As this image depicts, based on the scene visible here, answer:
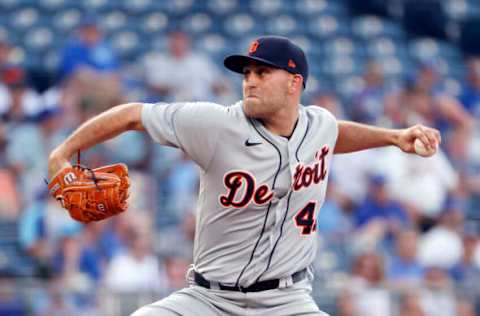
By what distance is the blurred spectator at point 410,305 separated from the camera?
7.51 metres

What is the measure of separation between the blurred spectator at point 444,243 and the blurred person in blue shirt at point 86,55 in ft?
9.82

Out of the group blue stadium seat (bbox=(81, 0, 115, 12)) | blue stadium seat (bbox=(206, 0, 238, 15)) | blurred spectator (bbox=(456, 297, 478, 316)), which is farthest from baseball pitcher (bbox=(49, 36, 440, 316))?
blue stadium seat (bbox=(206, 0, 238, 15))

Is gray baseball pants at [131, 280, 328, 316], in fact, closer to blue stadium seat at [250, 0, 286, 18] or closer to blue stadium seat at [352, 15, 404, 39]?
blue stadium seat at [250, 0, 286, 18]

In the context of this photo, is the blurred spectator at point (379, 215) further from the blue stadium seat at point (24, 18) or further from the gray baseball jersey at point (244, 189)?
the gray baseball jersey at point (244, 189)

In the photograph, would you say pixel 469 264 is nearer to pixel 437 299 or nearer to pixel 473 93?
pixel 437 299

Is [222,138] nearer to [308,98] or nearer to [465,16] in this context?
[308,98]

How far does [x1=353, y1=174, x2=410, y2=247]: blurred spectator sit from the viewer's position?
8836 millimetres

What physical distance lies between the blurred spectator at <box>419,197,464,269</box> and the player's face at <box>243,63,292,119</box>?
13.0 feet

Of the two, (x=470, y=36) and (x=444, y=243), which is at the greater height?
(x=470, y=36)

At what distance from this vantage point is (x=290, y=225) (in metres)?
4.93

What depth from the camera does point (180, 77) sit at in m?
10.0

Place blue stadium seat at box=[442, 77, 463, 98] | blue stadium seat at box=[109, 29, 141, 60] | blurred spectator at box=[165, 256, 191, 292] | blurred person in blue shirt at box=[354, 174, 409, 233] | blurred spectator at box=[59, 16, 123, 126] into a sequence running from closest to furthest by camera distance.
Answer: blurred spectator at box=[165, 256, 191, 292] < blurred person in blue shirt at box=[354, 174, 409, 233] < blurred spectator at box=[59, 16, 123, 126] < blue stadium seat at box=[442, 77, 463, 98] < blue stadium seat at box=[109, 29, 141, 60]

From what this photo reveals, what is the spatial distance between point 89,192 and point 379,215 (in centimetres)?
459

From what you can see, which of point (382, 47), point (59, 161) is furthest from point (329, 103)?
point (59, 161)
